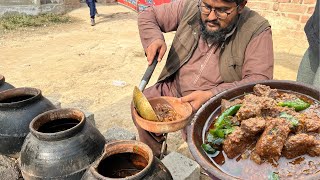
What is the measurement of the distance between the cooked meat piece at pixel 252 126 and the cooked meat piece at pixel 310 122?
220 millimetres

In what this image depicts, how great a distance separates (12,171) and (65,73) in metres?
4.44

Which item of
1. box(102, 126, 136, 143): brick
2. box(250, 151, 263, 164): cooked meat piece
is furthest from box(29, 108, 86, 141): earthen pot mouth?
box(250, 151, 263, 164): cooked meat piece

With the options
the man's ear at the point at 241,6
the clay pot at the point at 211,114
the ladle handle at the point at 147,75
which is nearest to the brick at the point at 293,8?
the man's ear at the point at 241,6

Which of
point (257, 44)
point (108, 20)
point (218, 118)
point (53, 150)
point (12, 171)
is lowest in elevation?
point (108, 20)

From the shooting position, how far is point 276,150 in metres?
1.61

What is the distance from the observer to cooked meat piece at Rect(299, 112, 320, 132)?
5.51 feet

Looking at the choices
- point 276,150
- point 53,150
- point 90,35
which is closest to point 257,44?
point 276,150

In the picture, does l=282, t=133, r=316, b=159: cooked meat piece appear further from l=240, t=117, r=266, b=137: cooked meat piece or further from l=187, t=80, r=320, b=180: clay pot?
l=187, t=80, r=320, b=180: clay pot

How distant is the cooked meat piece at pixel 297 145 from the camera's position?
1588 mm

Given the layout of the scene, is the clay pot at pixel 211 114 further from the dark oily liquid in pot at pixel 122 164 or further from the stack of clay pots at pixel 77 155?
the dark oily liquid in pot at pixel 122 164

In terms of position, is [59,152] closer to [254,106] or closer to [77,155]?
[77,155]

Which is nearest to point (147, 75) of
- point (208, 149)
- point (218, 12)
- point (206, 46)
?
point (206, 46)

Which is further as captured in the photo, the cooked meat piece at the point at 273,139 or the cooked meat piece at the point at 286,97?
the cooked meat piece at the point at 286,97

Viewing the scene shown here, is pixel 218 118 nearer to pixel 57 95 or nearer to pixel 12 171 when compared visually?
pixel 12 171
